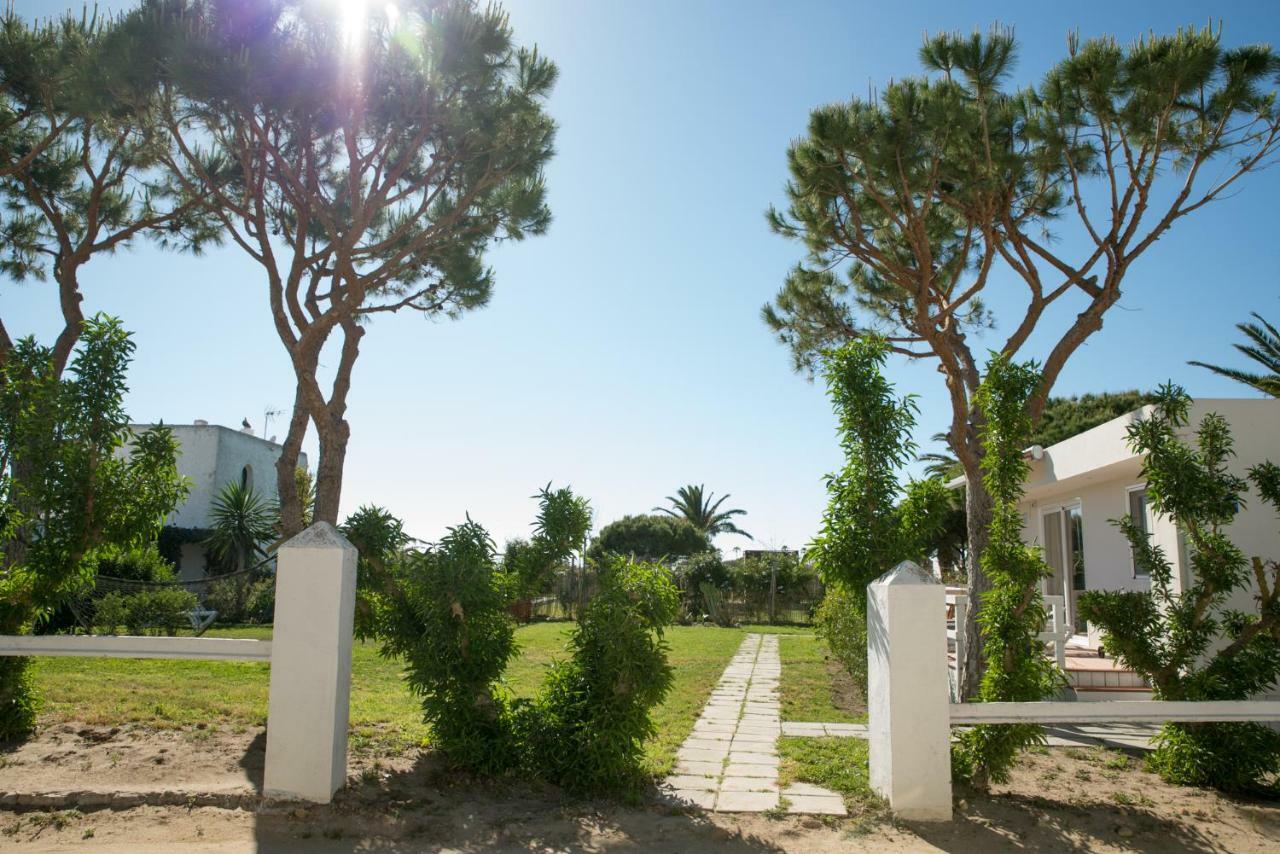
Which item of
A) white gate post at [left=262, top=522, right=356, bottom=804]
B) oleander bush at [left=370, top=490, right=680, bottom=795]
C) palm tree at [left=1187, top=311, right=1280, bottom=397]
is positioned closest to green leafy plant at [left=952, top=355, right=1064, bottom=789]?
oleander bush at [left=370, top=490, right=680, bottom=795]

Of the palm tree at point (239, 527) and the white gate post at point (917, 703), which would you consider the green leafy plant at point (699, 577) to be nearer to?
the palm tree at point (239, 527)

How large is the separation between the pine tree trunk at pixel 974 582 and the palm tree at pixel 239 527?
18182 mm

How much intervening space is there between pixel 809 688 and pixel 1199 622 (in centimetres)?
503

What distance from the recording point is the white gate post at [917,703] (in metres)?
4.76

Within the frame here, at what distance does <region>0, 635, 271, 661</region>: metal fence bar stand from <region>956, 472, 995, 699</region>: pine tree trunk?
612 centimetres

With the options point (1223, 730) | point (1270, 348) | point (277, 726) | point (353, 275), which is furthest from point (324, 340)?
point (1270, 348)

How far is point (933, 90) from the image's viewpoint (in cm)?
907

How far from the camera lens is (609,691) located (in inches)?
210

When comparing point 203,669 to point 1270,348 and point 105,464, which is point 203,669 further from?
point 1270,348

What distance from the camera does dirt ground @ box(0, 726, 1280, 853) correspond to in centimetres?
450

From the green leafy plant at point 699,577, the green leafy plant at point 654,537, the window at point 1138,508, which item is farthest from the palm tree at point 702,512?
the window at point 1138,508

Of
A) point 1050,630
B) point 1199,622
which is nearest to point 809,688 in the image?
point 1050,630

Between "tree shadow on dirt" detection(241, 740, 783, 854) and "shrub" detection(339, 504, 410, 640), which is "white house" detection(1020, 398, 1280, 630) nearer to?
"tree shadow on dirt" detection(241, 740, 783, 854)

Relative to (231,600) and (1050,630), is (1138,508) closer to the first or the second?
(1050,630)
